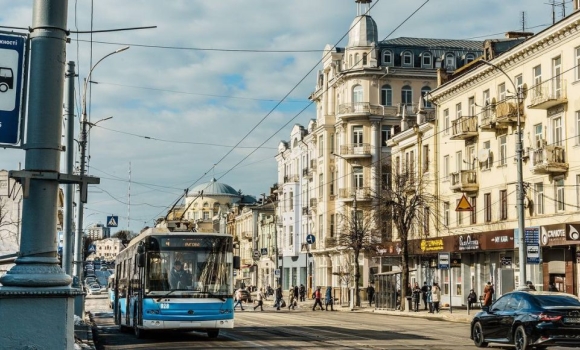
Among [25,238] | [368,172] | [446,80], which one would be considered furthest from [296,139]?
[25,238]

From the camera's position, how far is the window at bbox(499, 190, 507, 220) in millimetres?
47281

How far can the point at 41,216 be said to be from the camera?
659cm

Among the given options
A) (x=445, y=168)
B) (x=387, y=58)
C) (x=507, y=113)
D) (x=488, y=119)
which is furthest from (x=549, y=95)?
(x=387, y=58)

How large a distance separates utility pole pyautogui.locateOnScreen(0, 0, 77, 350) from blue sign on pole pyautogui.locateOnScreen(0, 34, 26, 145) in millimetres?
159

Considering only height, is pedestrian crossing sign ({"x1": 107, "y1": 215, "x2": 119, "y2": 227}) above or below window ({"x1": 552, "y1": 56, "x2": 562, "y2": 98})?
below

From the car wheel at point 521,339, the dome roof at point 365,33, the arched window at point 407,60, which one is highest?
the dome roof at point 365,33

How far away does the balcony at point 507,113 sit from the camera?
45.1 meters

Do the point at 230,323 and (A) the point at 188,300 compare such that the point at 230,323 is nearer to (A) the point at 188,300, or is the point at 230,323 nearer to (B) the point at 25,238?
(A) the point at 188,300

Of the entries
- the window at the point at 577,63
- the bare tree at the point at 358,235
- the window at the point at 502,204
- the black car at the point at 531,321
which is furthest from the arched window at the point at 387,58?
the black car at the point at 531,321

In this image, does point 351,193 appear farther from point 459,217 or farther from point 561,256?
point 561,256


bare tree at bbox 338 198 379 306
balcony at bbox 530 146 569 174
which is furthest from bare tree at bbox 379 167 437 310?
balcony at bbox 530 146 569 174

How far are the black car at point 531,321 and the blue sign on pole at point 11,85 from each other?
1482 centimetres

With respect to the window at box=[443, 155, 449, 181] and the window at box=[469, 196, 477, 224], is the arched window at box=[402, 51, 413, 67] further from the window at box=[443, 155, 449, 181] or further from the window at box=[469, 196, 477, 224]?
the window at box=[469, 196, 477, 224]

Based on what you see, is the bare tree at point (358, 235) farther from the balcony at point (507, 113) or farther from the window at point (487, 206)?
the balcony at point (507, 113)
